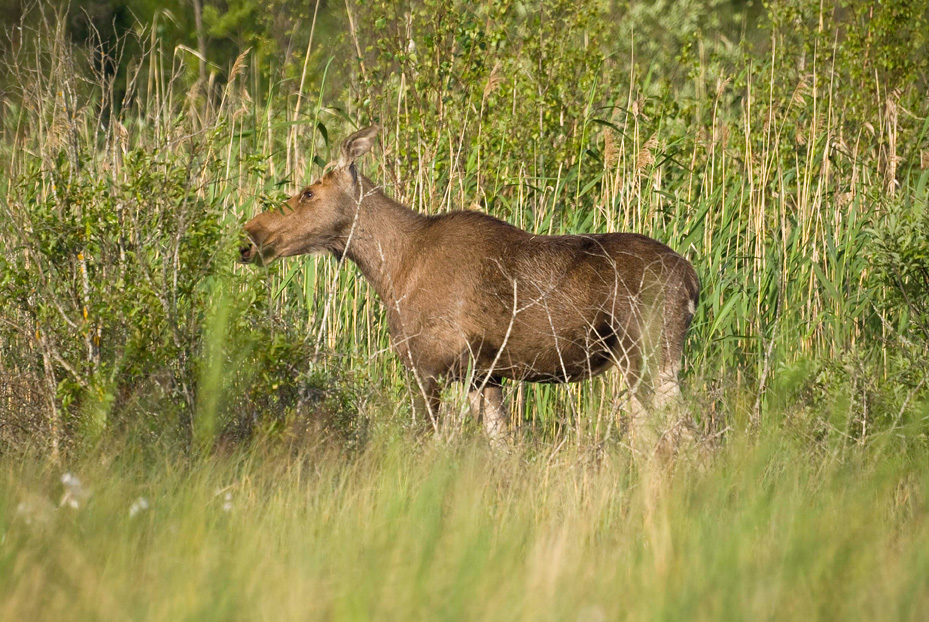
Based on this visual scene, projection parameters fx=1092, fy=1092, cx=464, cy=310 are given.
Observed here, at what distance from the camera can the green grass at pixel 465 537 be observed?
9.80 ft

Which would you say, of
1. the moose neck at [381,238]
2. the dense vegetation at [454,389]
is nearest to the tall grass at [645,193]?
the dense vegetation at [454,389]

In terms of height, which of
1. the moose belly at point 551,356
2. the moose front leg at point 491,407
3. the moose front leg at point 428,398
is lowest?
the moose front leg at point 491,407

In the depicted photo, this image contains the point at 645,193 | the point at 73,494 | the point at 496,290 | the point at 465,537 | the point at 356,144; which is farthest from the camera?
the point at 645,193

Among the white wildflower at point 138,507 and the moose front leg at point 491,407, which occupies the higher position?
the white wildflower at point 138,507

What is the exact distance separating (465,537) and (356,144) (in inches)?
134

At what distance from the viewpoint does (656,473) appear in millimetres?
4332

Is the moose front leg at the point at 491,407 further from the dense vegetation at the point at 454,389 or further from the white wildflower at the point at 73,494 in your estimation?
the white wildflower at the point at 73,494

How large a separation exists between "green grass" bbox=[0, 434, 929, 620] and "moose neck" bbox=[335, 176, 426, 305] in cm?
167

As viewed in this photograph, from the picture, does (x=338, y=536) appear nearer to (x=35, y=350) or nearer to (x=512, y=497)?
(x=512, y=497)

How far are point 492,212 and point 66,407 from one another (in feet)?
11.6

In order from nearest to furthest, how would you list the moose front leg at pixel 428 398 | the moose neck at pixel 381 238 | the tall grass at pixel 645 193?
the moose front leg at pixel 428 398
the moose neck at pixel 381 238
the tall grass at pixel 645 193

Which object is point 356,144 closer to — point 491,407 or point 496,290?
point 496,290

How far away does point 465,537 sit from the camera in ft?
11.0

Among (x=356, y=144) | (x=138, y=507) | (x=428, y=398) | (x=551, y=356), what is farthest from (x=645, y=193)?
(x=138, y=507)
